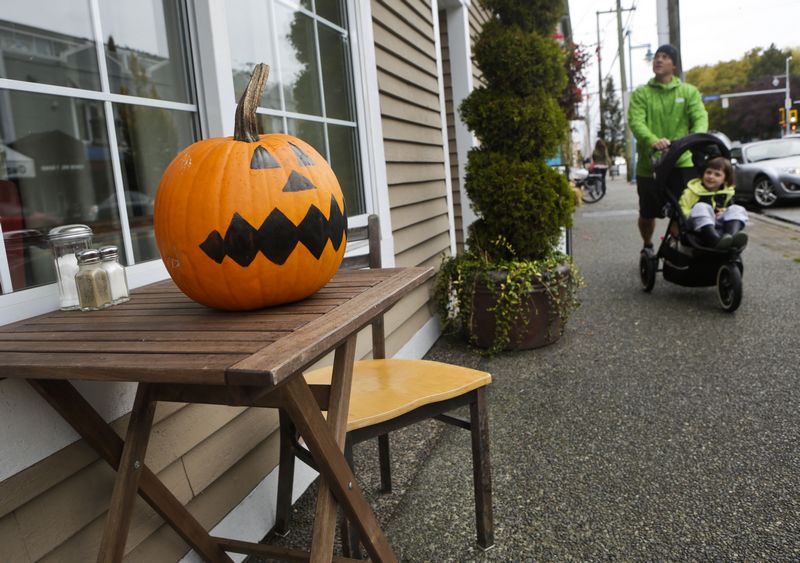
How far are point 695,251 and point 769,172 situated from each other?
824 centimetres

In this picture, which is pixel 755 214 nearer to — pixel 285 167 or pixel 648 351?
pixel 648 351

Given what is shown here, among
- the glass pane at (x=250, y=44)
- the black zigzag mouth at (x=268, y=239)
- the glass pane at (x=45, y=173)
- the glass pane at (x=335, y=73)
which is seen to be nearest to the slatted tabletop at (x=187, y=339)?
the black zigzag mouth at (x=268, y=239)

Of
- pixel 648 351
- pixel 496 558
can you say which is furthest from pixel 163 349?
pixel 648 351

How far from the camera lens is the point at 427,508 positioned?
222cm

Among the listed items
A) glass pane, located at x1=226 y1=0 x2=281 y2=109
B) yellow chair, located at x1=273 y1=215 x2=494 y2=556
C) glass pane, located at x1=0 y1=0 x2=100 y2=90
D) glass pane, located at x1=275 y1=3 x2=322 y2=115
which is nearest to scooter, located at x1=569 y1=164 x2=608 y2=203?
glass pane, located at x1=275 y1=3 x2=322 y2=115

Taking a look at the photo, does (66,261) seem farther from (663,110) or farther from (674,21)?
(674,21)

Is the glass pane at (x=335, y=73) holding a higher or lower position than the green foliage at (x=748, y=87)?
lower

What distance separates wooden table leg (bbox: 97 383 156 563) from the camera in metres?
1.18

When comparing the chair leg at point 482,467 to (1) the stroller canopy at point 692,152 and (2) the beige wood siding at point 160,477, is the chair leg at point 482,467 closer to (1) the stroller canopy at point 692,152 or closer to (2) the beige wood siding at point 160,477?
(2) the beige wood siding at point 160,477

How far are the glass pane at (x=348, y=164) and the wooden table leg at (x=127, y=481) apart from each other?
1985 mm

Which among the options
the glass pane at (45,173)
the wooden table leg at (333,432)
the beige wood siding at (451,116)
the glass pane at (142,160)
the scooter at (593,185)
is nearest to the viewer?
the wooden table leg at (333,432)

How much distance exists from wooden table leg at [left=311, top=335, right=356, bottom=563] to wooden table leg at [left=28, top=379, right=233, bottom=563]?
393mm

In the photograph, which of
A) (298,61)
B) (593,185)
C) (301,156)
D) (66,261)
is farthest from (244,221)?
(593,185)

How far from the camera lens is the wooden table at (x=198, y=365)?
2.98 ft
